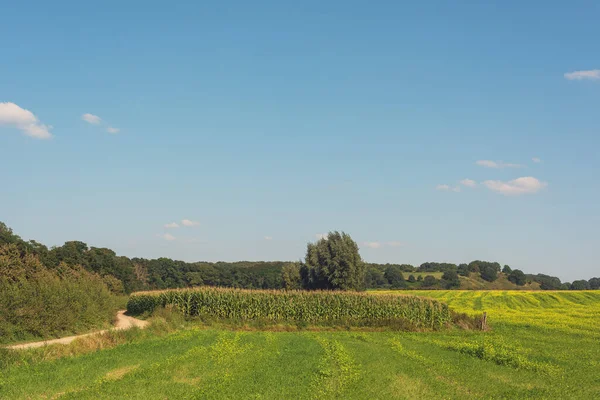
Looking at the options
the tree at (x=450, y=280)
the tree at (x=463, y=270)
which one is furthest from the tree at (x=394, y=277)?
the tree at (x=463, y=270)

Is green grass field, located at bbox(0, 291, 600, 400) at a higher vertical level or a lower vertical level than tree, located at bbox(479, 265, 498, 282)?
lower

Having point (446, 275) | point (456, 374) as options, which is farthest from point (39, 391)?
point (446, 275)

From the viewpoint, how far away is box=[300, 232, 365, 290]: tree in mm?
66375

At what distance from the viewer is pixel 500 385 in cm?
1752

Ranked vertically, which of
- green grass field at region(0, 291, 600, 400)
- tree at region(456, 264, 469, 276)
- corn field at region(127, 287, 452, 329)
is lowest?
green grass field at region(0, 291, 600, 400)

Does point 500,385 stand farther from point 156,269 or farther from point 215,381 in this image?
point 156,269

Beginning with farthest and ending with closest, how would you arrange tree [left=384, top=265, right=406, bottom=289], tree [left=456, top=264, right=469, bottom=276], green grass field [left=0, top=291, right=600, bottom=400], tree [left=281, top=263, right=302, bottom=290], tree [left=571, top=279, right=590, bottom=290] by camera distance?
1. tree [left=456, top=264, right=469, bottom=276]
2. tree [left=571, top=279, right=590, bottom=290]
3. tree [left=384, top=265, right=406, bottom=289]
4. tree [left=281, top=263, right=302, bottom=290]
5. green grass field [left=0, top=291, right=600, bottom=400]

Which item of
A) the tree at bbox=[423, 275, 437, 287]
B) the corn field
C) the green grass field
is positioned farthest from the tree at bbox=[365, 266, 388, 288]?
the green grass field

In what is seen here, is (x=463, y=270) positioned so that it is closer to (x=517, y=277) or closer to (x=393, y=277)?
(x=517, y=277)

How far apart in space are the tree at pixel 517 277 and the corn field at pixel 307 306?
302 feet

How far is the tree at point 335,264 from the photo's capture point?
66.4 metres

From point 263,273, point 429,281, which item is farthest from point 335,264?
point 263,273

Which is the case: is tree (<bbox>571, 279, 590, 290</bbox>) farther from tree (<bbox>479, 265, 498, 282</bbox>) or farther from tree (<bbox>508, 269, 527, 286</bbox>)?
tree (<bbox>479, 265, 498, 282</bbox>)

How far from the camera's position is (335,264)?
66.8m
